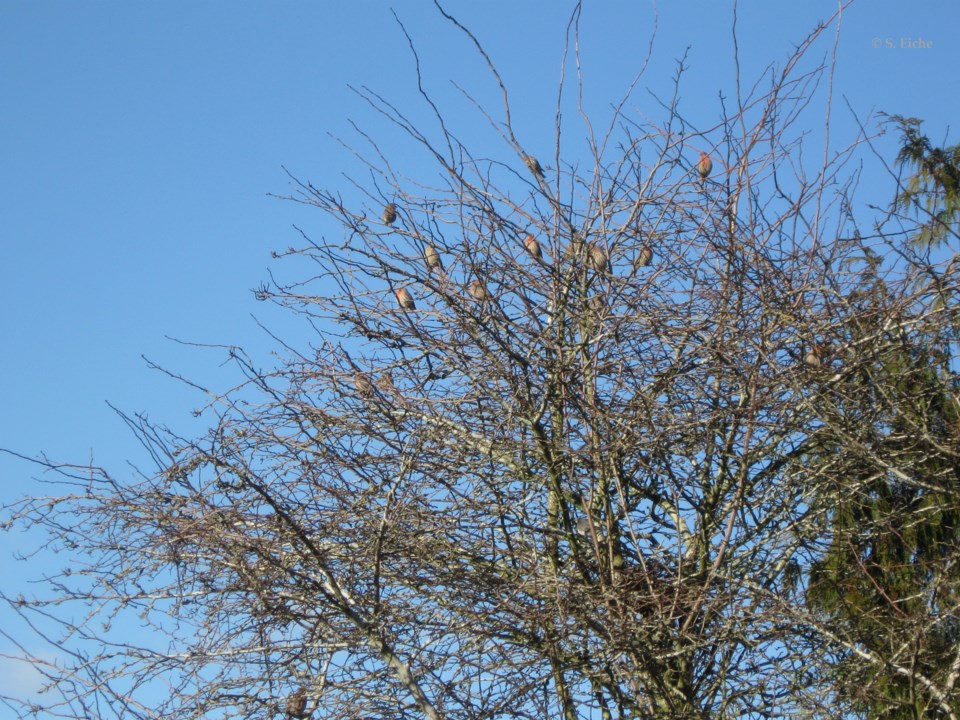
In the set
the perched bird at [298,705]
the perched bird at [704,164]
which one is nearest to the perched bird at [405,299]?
the perched bird at [704,164]

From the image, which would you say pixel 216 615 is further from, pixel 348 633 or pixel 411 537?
pixel 411 537

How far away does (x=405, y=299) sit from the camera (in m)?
5.46

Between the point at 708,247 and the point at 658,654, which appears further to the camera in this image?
the point at 708,247

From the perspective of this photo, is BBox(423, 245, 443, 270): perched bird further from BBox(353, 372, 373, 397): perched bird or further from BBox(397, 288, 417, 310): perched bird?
BBox(353, 372, 373, 397): perched bird

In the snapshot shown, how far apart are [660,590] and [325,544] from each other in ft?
4.83

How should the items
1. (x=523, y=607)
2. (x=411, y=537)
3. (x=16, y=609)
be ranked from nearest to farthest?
(x=523, y=607) < (x=411, y=537) < (x=16, y=609)

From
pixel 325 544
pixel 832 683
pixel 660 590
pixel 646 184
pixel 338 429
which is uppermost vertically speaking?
pixel 646 184

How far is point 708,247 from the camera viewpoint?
214 inches

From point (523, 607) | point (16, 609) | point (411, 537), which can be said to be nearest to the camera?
point (523, 607)

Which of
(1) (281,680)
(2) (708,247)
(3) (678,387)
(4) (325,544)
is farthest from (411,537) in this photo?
(2) (708,247)

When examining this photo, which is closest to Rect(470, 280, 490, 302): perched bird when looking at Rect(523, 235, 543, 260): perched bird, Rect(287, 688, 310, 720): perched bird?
Rect(523, 235, 543, 260): perched bird

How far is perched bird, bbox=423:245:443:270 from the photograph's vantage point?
5387 mm

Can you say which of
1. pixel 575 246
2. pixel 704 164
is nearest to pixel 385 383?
pixel 575 246

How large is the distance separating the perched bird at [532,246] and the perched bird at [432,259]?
1.29 feet
